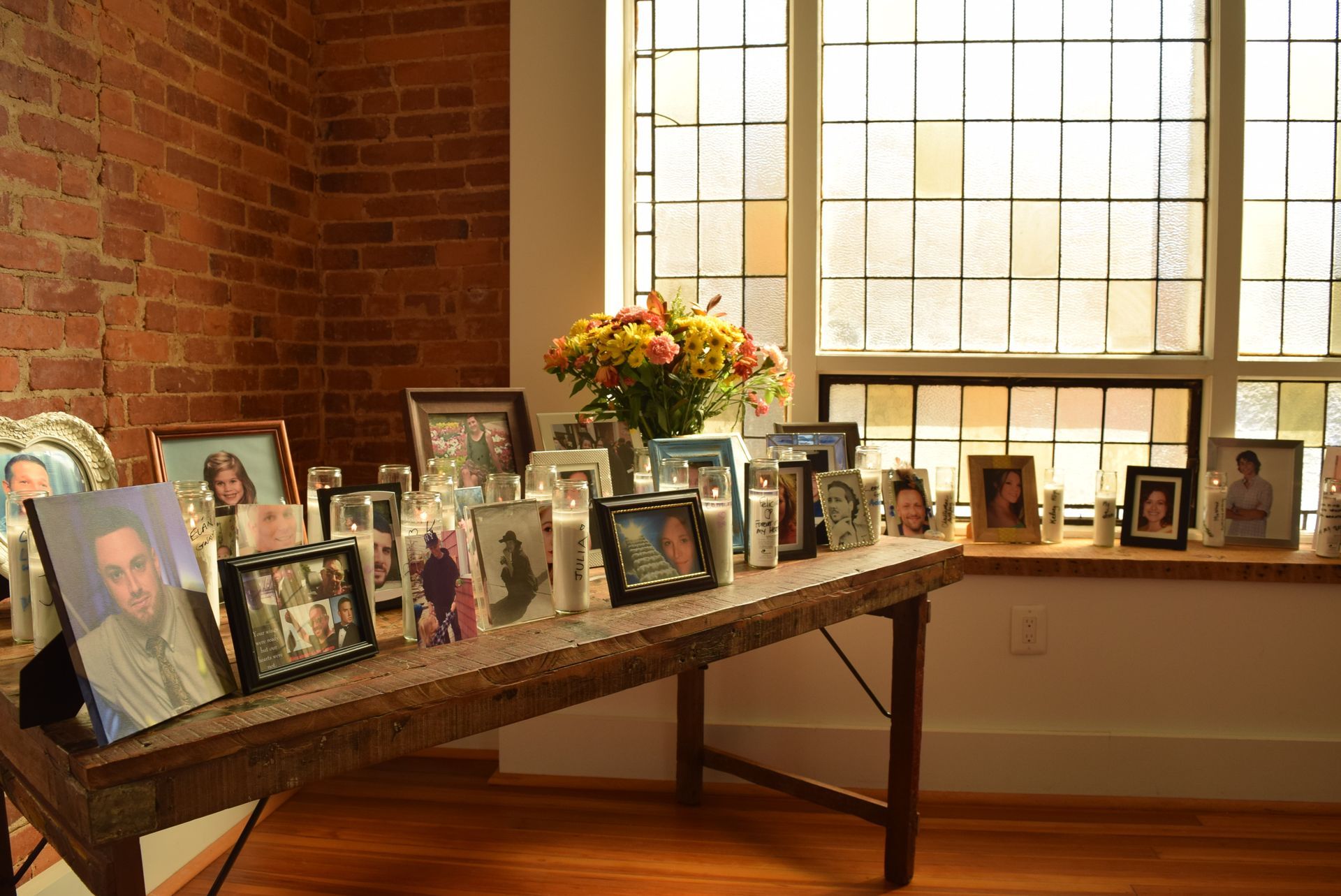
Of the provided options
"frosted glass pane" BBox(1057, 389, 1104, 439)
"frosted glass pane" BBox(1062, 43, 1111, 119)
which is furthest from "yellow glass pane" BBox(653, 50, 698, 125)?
"frosted glass pane" BBox(1057, 389, 1104, 439)

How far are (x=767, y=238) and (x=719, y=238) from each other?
6.3 inches

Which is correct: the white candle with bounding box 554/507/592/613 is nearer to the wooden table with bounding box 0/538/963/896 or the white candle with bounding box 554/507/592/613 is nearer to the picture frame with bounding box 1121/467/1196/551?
the wooden table with bounding box 0/538/963/896

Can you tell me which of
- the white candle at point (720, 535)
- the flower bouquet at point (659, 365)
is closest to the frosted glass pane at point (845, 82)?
the flower bouquet at point (659, 365)

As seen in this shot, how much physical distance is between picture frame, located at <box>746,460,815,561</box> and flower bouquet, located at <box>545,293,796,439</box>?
398 mm

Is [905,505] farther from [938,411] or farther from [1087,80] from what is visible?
[1087,80]

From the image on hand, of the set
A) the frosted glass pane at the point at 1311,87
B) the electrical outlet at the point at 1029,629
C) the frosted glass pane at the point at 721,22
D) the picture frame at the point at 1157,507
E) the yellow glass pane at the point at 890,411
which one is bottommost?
the electrical outlet at the point at 1029,629

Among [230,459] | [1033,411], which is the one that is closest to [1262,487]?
[1033,411]

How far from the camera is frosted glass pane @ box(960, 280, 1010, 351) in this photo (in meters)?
3.06

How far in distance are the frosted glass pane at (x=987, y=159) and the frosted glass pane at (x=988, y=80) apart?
43mm

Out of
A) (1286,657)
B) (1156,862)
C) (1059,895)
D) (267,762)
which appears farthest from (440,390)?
(1286,657)

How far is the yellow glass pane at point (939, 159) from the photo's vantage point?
9.97 ft

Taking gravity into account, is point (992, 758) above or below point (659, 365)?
below

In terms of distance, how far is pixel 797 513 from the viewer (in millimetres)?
2072

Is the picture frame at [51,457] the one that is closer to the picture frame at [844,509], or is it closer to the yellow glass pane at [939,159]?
the picture frame at [844,509]
